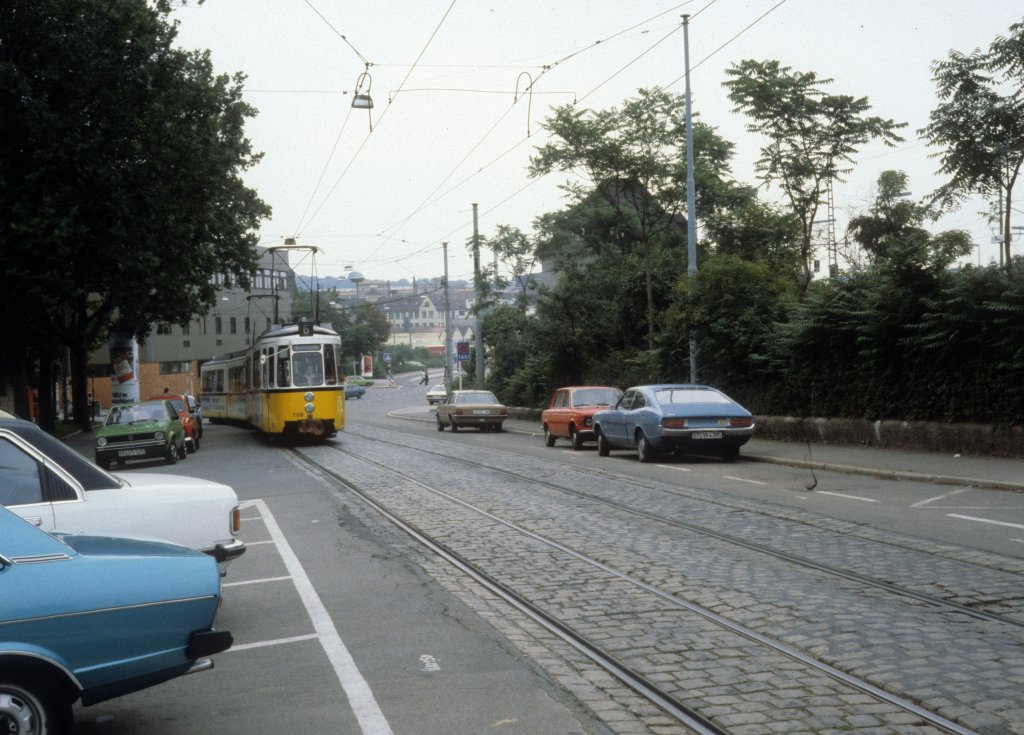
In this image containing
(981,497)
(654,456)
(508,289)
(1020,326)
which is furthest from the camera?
(508,289)

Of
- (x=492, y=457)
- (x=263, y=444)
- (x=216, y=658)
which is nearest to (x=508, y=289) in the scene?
(x=263, y=444)

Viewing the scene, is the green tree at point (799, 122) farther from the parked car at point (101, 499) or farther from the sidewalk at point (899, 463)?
the parked car at point (101, 499)

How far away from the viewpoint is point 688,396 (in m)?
20.8

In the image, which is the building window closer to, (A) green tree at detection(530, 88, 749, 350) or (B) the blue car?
(A) green tree at detection(530, 88, 749, 350)

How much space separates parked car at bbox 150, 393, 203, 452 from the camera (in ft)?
98.3

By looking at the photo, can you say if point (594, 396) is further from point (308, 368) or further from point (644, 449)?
point (308, 368)

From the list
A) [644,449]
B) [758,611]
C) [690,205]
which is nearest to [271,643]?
[758,611]

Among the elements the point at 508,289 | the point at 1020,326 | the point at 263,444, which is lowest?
the point at 263,444

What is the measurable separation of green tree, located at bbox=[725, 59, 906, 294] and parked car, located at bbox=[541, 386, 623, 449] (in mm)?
7353

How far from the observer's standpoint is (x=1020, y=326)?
1723 centimetres

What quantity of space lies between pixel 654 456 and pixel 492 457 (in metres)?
3.84

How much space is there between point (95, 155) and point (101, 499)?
907 inches

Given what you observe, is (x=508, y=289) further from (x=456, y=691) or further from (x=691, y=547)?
(x=456, y=691)

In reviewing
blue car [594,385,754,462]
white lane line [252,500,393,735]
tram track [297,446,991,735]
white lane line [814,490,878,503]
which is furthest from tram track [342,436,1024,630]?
white lane line [252,500,393,735]
